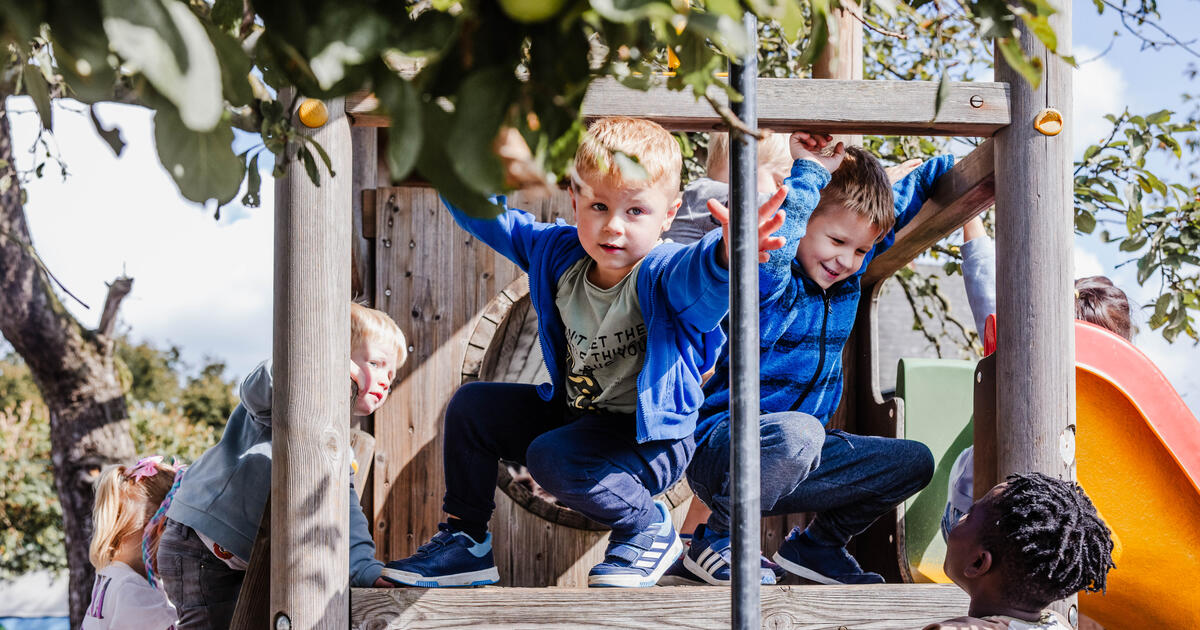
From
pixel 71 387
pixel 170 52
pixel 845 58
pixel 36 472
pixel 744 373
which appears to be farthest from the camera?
pixel 36 472

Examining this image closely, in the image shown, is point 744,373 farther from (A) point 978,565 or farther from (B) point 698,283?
(A) point 978,565

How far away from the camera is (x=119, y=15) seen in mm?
677

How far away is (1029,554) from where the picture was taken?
6.79 feet

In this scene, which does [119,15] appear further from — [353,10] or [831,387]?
[831,387]

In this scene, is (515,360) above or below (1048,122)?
below

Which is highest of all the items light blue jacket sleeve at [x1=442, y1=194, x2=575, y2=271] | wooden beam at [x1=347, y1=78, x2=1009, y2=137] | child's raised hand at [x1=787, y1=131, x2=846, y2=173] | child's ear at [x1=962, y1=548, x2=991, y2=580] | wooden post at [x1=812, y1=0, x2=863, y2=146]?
wooden post at [x1=812, y1=0, x2=863, y2=146]

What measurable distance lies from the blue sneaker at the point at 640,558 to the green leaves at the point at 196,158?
1761 mm

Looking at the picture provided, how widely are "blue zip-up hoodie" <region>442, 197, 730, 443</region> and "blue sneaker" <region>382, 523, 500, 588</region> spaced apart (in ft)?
1.32

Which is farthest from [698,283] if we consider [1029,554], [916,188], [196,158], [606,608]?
[196,158]

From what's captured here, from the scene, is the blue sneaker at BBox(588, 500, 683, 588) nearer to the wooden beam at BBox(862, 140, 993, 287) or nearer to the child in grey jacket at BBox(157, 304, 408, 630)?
the child in grey jacket at BBox(157, 304, 408, 630)

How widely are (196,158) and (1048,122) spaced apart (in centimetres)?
190

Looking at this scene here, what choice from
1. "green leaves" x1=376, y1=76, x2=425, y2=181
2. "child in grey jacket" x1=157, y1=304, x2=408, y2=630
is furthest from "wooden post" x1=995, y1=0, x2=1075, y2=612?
"green leaves" x1=376, y1=76, x2=425, y2=181

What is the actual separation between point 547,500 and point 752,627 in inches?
93.5

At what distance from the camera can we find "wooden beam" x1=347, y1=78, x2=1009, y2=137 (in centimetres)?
216
